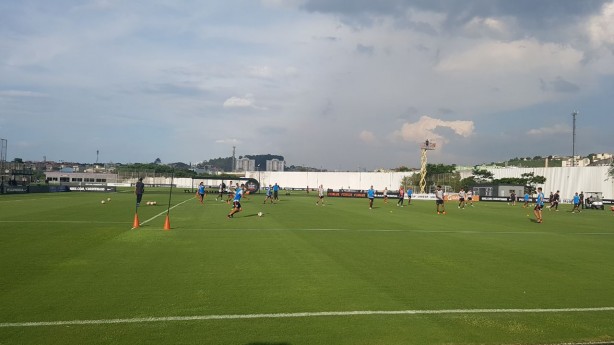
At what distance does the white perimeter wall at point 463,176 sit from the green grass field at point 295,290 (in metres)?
54.9

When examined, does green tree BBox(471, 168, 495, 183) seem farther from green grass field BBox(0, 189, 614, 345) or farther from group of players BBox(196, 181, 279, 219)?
green grass field BBox(0, 189, 614, 345)

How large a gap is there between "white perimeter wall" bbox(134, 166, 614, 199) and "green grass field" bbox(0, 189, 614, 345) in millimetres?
54908

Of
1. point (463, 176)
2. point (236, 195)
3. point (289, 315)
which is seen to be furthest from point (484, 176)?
point (289, 315)

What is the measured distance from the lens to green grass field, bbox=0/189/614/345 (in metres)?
6.24

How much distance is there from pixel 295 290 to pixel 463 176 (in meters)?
94.0

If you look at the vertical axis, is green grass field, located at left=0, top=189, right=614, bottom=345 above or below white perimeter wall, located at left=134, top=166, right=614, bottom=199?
below

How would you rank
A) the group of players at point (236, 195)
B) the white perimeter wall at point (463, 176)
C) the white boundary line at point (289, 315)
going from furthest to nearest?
the white perimeter wall at point (463, 176) → the group of players at point (236, 195) → the white boundary line at point (289, 315)

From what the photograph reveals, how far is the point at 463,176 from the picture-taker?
9656cm

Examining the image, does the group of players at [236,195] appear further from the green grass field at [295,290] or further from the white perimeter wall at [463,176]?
the white perimeter wall at [463,176]

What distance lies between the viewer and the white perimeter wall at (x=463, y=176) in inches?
2758

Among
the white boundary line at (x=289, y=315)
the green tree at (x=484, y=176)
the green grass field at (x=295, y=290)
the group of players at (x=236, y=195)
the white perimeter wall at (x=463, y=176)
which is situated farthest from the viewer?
the green tree at (x=484, y=176)

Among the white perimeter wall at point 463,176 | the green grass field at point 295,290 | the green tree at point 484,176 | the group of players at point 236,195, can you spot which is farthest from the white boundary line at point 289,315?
the green tree at point 484,176

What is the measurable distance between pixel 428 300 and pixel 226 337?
3.75 meters

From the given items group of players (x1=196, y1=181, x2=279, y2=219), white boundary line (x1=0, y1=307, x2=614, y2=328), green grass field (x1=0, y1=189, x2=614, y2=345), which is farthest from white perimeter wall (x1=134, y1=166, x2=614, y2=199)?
white boundary line (x1=0, y1=307, x2=614, y2=328)
